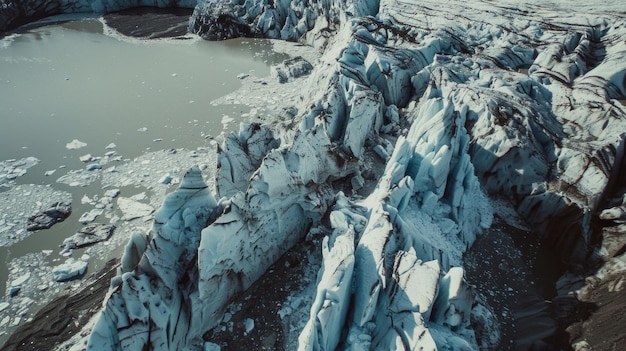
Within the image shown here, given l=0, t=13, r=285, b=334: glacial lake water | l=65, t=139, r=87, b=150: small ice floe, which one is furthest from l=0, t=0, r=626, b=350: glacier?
l=65, t=139, r=87, b=150: small ice floe

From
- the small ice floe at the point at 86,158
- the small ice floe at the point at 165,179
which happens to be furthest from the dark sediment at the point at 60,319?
the small ice floe at the point at 86,158

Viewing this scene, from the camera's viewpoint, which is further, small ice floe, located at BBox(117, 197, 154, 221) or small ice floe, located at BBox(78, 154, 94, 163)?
small ice floe, located at BBox(78, 154, 94, 163)

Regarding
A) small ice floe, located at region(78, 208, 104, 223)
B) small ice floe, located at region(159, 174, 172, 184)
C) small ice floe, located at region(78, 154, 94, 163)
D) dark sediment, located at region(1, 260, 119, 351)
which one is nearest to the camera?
dark sediment, located at region(1, 260, 119, 351)

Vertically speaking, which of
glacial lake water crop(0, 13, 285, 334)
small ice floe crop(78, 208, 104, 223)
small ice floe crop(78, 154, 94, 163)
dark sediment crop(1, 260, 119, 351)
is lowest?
dark sediment crop(1, 260, 119, 351)

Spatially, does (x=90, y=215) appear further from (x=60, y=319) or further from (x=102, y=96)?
(x=102, y=96)

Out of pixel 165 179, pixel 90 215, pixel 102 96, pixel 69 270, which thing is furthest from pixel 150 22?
pixel 69 270

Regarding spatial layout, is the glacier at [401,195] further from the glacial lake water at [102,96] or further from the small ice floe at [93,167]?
the small ice floe at [93,167]

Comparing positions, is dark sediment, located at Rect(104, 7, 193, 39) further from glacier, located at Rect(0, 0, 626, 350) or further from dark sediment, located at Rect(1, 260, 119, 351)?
dark sediment, located at Rect(1, 260, 119, 351)
